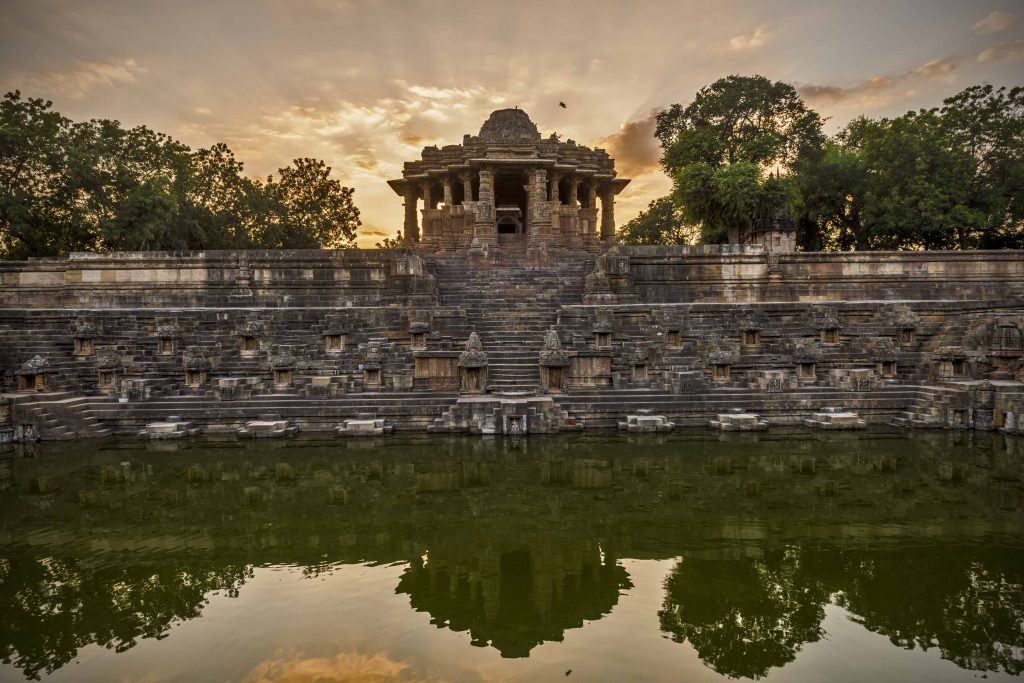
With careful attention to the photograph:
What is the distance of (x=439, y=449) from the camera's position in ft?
32.2

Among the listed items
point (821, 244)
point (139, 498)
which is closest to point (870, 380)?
point (139, 498)

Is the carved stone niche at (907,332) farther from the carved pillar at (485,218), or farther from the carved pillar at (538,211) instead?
the carved pillar at (485,218)

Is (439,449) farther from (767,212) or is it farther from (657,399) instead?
(767,212)

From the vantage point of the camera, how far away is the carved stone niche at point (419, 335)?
13.0 metres

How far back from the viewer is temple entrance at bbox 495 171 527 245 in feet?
82.8

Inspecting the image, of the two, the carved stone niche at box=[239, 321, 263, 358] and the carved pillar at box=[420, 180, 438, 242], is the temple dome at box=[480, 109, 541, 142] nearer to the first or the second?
the carved pillar at box=[420, 180, 438, 242]

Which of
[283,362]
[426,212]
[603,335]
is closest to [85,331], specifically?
[283,362]

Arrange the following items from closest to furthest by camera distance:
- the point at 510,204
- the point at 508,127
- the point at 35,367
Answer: the point at 35,367
the point at 508,127
the point at 510,204

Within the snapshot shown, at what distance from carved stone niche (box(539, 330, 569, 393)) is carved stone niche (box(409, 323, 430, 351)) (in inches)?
114

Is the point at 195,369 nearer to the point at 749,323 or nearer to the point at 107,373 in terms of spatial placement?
the point at 107,373

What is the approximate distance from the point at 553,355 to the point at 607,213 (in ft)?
51.7

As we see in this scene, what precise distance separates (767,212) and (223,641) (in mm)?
22942

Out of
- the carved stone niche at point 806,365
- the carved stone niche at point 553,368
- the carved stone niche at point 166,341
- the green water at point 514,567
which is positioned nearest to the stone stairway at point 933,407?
the carved stone niche at point 806,365

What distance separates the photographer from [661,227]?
118 feet
